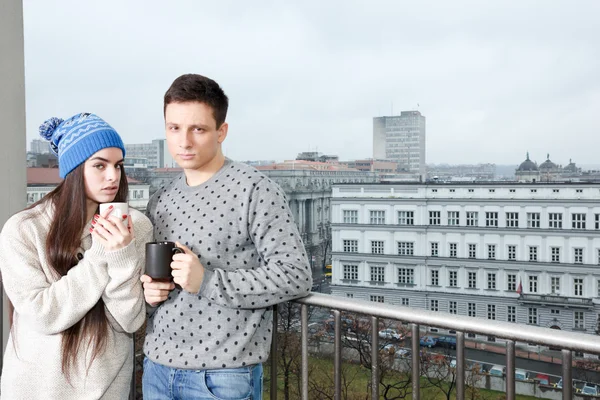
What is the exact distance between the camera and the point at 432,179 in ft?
12.2

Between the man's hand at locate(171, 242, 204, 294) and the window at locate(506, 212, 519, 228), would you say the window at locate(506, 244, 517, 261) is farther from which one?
the man's hand at locate(171, 242, 204, 294)

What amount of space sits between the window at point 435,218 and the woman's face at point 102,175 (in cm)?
315

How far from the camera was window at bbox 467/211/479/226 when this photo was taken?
13.1 feet

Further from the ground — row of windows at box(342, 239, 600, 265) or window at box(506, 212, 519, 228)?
window at box(506, 212, 519, 228)

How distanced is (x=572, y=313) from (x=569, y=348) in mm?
3135

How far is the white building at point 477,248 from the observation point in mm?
3703

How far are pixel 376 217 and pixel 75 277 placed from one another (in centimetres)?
303

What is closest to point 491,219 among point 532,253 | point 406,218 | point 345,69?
point 532,253

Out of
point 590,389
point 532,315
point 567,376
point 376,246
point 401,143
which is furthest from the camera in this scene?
point 532,315

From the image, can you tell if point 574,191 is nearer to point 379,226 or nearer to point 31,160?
point 379,226

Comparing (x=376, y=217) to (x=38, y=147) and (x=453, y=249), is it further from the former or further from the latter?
(x=38, y=147)

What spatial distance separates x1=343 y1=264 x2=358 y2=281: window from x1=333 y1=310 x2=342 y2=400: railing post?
100 inches

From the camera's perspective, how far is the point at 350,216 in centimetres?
398

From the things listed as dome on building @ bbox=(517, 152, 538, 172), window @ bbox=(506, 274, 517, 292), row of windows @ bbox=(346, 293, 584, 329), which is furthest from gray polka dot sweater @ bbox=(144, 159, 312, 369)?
window @ bbox=(506, 274, 517, 292)
